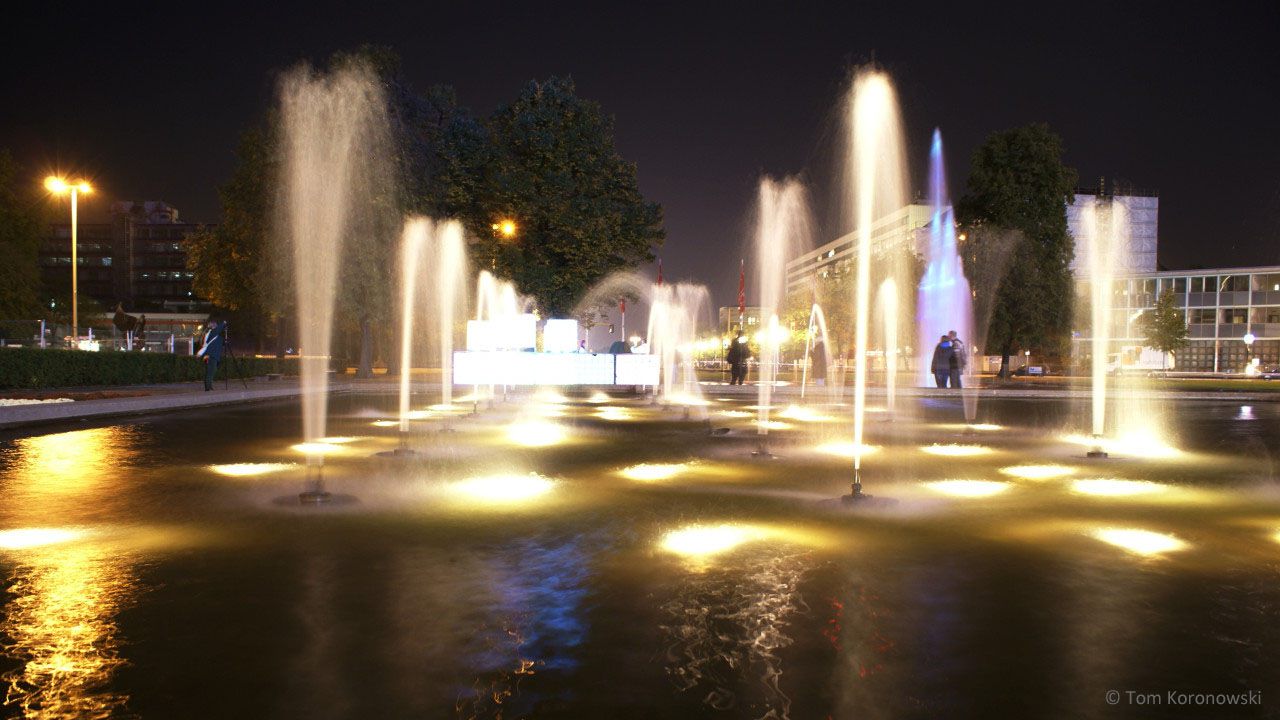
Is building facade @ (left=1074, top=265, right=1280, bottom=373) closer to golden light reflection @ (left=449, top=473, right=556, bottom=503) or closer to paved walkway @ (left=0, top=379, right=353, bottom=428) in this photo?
paved walkway @ (left=0, top=379, right=353, bottom=428)

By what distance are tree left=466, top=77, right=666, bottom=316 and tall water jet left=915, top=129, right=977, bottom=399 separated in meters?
17.6

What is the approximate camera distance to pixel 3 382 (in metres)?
25.9

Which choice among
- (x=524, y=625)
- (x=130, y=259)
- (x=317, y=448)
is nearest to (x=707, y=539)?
(x=524, y=625)

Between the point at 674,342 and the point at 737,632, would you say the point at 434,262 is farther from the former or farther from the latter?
the point at 737,632

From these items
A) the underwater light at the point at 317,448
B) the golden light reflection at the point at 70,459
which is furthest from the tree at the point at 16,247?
the underwater light at the point at 317,448

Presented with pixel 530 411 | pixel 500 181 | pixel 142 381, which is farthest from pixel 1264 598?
pixel 500 181

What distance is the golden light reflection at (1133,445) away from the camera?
14586 mm

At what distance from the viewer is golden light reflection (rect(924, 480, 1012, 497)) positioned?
10352 millimetres

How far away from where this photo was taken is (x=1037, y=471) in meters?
12.4

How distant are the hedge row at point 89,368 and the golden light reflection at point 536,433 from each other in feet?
50.6

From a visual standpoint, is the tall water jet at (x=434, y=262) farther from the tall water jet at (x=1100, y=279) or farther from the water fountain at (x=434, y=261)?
the tall water jet at (x=1100, y=279)

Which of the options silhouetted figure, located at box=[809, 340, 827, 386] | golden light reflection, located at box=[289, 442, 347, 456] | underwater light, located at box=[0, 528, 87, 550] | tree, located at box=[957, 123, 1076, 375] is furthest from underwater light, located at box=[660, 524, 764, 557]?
tree, located at box=[957, 123, 1076, 375]

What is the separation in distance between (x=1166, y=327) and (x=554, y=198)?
52.6 m

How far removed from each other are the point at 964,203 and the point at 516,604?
5252cm
